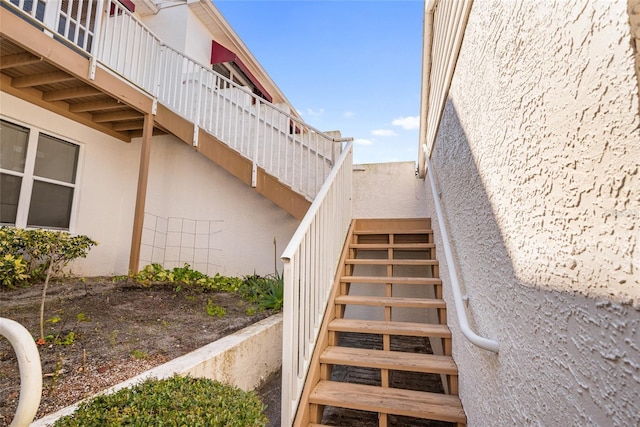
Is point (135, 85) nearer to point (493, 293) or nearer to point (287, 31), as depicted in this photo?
point (287, 31)

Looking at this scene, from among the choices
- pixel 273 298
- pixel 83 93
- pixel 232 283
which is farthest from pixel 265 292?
pixel 83 93

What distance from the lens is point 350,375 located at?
304 centimetres

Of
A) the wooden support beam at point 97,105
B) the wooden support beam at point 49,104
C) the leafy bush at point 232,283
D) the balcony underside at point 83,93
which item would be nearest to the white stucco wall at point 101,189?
the wooden support beam at point 49,104

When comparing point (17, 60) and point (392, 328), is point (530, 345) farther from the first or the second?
point (17, 60)

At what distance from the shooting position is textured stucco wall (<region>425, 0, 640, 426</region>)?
0.54 metres

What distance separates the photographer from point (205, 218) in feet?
17.1

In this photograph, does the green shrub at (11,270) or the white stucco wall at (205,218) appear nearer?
the green shrub at (11,270)

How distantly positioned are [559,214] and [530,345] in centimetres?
44

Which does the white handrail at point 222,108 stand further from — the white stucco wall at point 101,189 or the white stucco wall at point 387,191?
the white stucco wall at point 101,189

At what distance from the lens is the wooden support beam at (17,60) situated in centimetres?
342

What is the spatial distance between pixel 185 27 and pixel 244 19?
5.28ft

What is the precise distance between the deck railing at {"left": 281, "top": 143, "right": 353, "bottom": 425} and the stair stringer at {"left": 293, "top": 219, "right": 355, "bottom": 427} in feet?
0.13

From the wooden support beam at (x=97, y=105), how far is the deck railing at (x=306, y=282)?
12.0 ft

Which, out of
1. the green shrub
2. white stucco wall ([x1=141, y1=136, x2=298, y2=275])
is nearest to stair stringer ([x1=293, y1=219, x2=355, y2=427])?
white stucco wall ([x1=141, y1=136, x2=298, y2=275])
